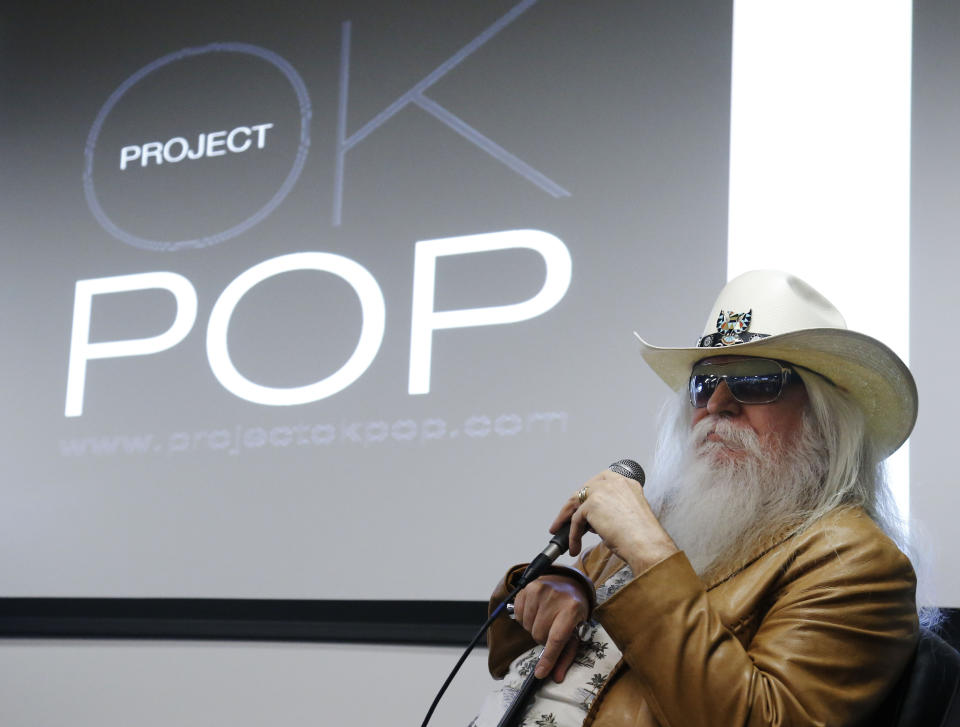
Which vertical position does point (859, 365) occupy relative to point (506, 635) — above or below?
above

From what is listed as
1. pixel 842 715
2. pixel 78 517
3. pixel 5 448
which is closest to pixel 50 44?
pixel 5 448

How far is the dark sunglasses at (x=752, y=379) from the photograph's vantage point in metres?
1.82

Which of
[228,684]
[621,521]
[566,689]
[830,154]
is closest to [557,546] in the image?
[621,521]

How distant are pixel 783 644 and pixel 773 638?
0.02m

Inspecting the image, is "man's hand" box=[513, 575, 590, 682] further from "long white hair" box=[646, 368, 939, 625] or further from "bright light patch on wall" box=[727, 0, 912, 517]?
"bright light patch on wall" box=[727, 0, 912, 517]

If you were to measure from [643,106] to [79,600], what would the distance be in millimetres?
2296

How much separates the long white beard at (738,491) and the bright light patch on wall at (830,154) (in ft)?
2.49

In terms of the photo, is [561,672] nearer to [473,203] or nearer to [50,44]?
[473,203]

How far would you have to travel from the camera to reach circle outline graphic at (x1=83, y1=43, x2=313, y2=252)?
338 centimetres

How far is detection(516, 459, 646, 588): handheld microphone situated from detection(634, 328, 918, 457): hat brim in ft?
0.85

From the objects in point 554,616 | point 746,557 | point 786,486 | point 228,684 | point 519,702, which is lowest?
point 228,684

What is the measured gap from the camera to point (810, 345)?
1.76 m

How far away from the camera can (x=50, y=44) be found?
3854mm

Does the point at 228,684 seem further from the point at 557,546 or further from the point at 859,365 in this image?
the point at 859,365
